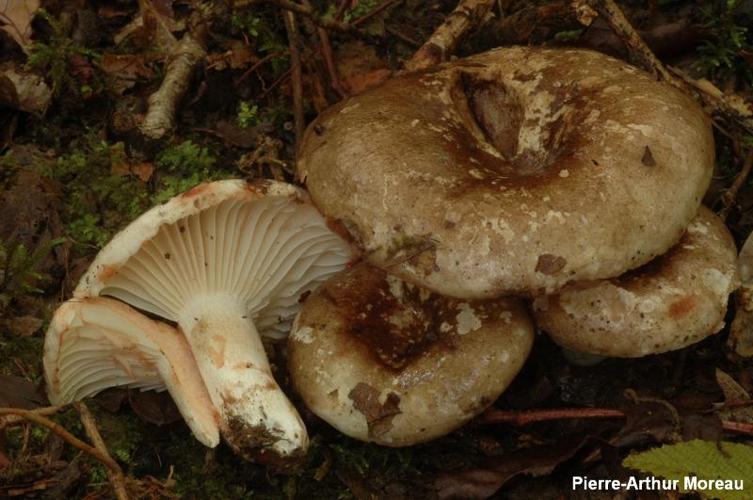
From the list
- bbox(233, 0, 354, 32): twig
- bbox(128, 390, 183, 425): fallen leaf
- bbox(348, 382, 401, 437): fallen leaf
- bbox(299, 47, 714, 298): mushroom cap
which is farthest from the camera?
bbox(233, 0, 354, 32): twig

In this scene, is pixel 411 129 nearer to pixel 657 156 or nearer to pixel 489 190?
pixel 489 190

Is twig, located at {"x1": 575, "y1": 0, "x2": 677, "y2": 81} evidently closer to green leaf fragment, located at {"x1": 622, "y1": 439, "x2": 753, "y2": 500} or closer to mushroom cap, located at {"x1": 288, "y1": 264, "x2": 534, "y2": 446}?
mushroom cap, located at {"x1": 288, "y1": 264, "x2": 534, "y2": 446}

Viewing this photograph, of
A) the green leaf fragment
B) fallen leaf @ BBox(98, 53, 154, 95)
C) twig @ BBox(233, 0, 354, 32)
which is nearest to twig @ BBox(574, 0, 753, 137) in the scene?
twig @ BBox(233, 0, 354, 32)

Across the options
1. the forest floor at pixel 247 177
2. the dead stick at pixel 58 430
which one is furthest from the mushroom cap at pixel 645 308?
the dead stick at pixel 58 430

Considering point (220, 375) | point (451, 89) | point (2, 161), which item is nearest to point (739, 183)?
point (451, 89)

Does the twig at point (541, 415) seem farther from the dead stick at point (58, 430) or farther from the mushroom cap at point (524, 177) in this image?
the dead stick at point (58, 430)
